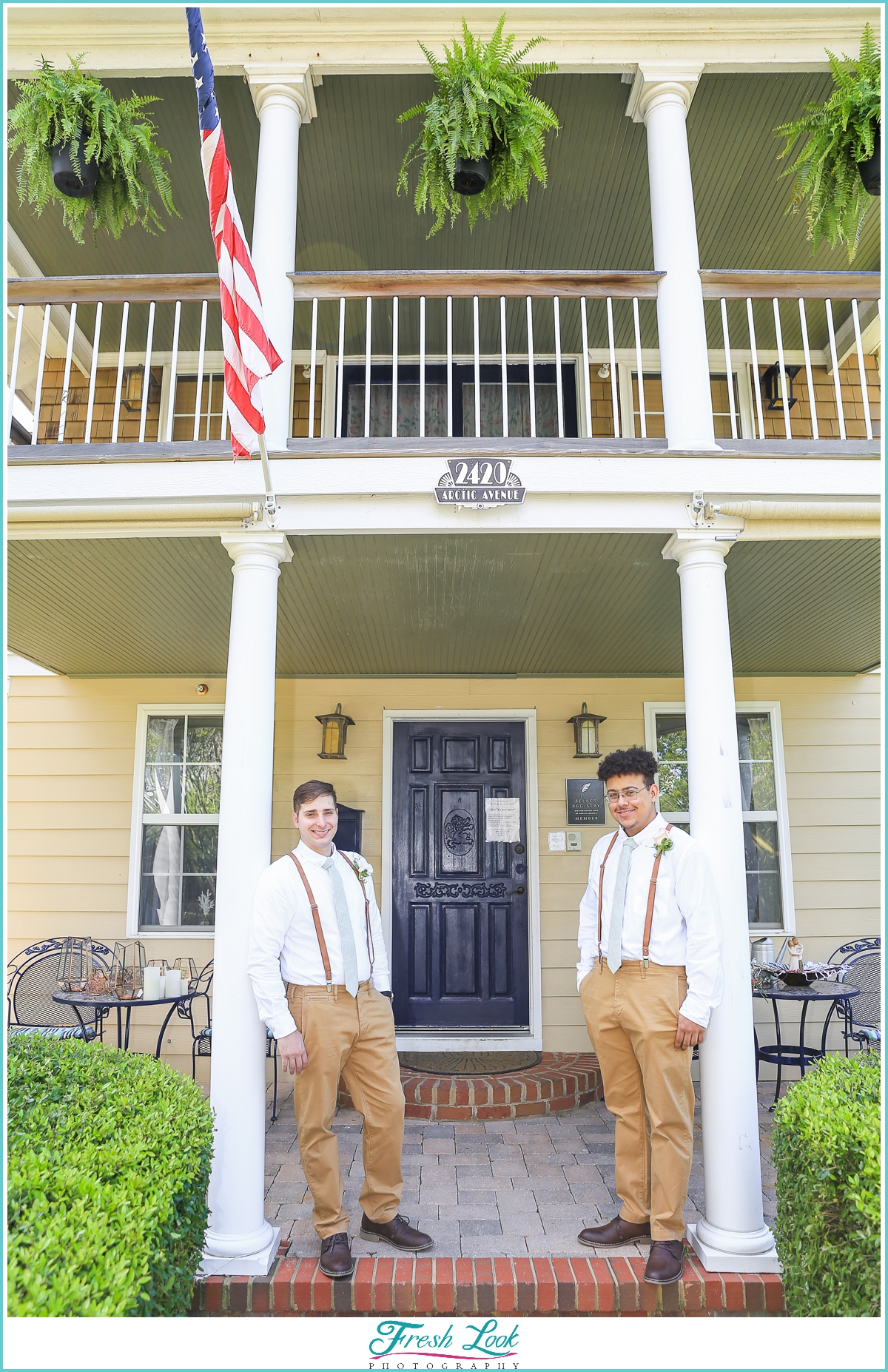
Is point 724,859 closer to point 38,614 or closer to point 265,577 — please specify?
point 265,577

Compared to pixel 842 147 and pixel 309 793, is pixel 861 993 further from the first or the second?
pixel 842 147

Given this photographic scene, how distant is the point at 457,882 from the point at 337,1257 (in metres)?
3.01

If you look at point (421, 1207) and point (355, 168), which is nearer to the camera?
point (421, 1207)

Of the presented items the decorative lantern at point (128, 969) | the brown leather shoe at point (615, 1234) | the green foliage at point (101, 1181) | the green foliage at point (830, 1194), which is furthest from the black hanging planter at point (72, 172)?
the brown leather shoe at point (615, 1234)

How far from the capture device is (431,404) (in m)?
5.92

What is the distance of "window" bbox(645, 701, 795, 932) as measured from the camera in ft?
19.0

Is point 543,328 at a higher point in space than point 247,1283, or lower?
higher

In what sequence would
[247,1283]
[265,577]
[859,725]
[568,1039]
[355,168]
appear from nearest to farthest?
[247,1283] → [265,577] → [355,168] → [568,1039] → [859,725]

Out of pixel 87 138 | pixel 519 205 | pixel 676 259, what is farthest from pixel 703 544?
pixel 87 138

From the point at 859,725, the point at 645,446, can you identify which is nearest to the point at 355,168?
the point at 645,446

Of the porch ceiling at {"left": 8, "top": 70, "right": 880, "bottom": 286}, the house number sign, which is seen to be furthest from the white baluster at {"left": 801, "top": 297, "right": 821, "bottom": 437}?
the porch ceiling at {"left": 8, "top": 70, "right": 880, "bottom": 286}

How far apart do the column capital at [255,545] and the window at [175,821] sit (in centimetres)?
276

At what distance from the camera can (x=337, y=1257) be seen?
2.91 meters

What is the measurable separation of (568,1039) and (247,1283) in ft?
10.3
